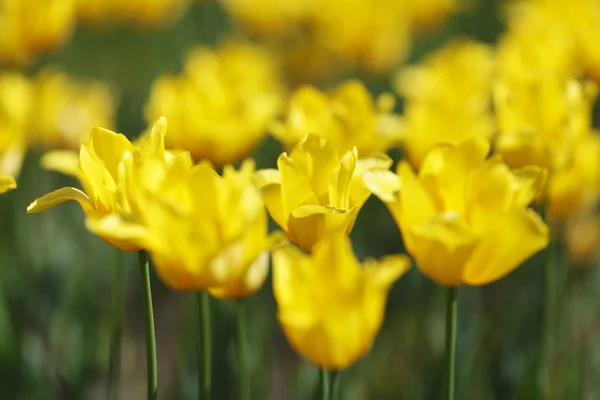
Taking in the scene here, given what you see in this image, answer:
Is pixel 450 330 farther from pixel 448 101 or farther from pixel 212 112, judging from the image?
pixel 448 101

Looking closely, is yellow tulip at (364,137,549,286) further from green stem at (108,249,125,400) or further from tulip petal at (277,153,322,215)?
green stem at (108,249,125,400)

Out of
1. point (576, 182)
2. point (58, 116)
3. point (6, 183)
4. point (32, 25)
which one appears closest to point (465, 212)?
point (6, 183)

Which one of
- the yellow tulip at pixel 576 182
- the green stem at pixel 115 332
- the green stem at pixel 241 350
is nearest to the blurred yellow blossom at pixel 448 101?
the yellow tulip at pixel 576 182

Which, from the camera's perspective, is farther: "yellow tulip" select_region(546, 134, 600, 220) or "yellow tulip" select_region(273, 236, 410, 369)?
"yellow tulip" select_region(546, 134, 600, 220)

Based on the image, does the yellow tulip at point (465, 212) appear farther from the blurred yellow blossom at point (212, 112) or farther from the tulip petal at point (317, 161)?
the blurred yellow blossom at point (212, 112)

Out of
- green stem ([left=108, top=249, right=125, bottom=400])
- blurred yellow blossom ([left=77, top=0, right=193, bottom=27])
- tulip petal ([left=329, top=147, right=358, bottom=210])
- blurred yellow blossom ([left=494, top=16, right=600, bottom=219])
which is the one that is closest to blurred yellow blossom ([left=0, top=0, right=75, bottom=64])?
green stem ([left=108, top=249, right=125, bottom=400])

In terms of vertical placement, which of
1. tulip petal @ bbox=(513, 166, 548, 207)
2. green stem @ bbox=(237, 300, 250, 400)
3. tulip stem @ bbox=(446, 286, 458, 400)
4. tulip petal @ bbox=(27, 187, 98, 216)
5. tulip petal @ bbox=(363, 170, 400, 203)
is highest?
tulip petal @ bbox=(27, 187, 98, 216)

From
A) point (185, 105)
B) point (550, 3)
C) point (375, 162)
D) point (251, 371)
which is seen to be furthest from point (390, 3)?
point (375, 162)
